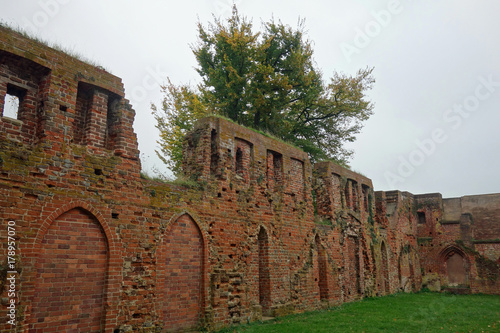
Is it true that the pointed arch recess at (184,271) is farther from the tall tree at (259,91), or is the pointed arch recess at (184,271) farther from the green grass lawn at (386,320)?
the tall tree at (259,91)

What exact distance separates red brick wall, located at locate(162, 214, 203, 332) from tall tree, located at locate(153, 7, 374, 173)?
10.3m

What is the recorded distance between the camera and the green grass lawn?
10.5m

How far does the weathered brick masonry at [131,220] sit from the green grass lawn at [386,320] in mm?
847

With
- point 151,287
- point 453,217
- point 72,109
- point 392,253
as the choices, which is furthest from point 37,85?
point 453,217

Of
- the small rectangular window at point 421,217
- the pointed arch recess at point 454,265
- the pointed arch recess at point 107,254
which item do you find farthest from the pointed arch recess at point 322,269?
the small rectangular window at point 421,217

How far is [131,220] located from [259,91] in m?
12.8

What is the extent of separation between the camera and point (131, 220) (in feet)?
27.6

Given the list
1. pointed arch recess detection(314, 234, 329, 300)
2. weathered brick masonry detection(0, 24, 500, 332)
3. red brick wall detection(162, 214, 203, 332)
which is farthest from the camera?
pointed arch recess detection(314, 234, 329, 300)

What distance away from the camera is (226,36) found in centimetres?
1986

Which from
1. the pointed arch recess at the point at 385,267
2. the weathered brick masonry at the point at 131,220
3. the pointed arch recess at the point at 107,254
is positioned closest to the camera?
the pointed arch recess at the point at 107,254

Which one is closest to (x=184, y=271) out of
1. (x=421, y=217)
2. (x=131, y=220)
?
(x=131, y=220)

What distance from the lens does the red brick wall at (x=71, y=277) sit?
22.1 feet

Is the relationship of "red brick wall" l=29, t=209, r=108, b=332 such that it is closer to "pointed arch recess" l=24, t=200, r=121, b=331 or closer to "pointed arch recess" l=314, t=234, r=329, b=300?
"pointed arch recess" l=24, t=200, r=121, b=331

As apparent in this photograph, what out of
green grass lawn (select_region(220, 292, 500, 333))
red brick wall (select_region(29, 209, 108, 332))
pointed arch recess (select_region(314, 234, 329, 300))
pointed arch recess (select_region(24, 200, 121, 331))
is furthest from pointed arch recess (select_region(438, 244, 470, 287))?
red brick wall (select_region(29, 209, 108, 332))
